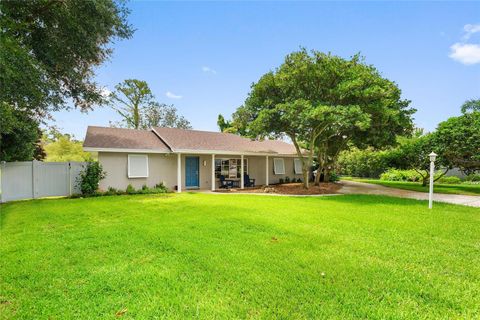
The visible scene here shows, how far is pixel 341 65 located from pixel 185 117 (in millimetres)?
28909

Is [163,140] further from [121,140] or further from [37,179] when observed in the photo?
[37,179]

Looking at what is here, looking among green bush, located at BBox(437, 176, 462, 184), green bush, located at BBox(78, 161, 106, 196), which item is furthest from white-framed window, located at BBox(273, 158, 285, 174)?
green bush, located at BBox(437, 176, 462, 184)

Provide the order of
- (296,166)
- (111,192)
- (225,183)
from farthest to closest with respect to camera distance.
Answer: (296,166)
(225,183)
(111,192)

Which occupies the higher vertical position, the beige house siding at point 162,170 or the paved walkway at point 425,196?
the beige house siding at point 162,170

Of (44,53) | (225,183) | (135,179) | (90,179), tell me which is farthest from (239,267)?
(225,183)

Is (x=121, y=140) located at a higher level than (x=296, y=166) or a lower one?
higher

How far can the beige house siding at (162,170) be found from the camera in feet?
45.4

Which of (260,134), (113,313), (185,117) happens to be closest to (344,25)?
(260,134)

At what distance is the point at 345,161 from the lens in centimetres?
3069

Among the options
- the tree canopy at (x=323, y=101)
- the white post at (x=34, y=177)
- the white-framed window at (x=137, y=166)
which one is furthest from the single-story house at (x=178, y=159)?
the tree canopy at (x=323, y=101)

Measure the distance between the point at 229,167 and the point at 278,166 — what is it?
4408 millimetres

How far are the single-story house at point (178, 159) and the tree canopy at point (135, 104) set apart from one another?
1500cm

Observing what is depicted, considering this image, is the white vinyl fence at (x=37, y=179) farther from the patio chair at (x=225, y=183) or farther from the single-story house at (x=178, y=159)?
the patio chair at (x=225, y=183)

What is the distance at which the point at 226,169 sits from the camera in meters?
18.4
